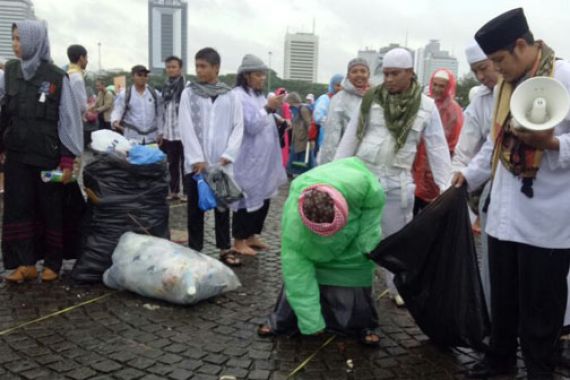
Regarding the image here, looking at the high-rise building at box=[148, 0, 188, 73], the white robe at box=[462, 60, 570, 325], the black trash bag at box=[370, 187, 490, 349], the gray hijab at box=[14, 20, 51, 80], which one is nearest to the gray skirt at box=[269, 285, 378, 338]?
the black trash bag at box=[370, 187, 490, 349]

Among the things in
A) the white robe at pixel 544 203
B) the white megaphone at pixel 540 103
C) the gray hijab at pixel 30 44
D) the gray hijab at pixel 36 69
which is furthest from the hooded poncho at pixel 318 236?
the gray hijab at pixel 30 44

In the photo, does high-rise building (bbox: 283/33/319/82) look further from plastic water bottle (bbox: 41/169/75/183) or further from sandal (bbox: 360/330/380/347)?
sandal (bbox: 360/330/380/347)

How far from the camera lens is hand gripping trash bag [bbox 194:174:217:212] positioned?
14.5 feet

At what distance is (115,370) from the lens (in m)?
2.90

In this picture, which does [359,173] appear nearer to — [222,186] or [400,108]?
[400,108]

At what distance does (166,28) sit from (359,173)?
6535 centimetres

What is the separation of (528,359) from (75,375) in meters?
2.23

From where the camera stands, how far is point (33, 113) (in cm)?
401

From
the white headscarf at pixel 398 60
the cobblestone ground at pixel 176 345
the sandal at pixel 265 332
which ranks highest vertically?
the white headscarf at pixel 398 60

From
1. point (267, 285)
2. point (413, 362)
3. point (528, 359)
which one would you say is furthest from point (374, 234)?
point (267, 285)

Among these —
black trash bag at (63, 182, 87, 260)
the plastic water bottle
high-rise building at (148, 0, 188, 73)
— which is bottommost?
black trash bag at (63, 182, 87, 260)

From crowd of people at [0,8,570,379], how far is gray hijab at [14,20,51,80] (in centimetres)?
1

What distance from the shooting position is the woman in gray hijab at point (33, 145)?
4.01 m

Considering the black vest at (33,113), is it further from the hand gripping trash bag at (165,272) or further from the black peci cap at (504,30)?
the black peci cap at (504,30)
